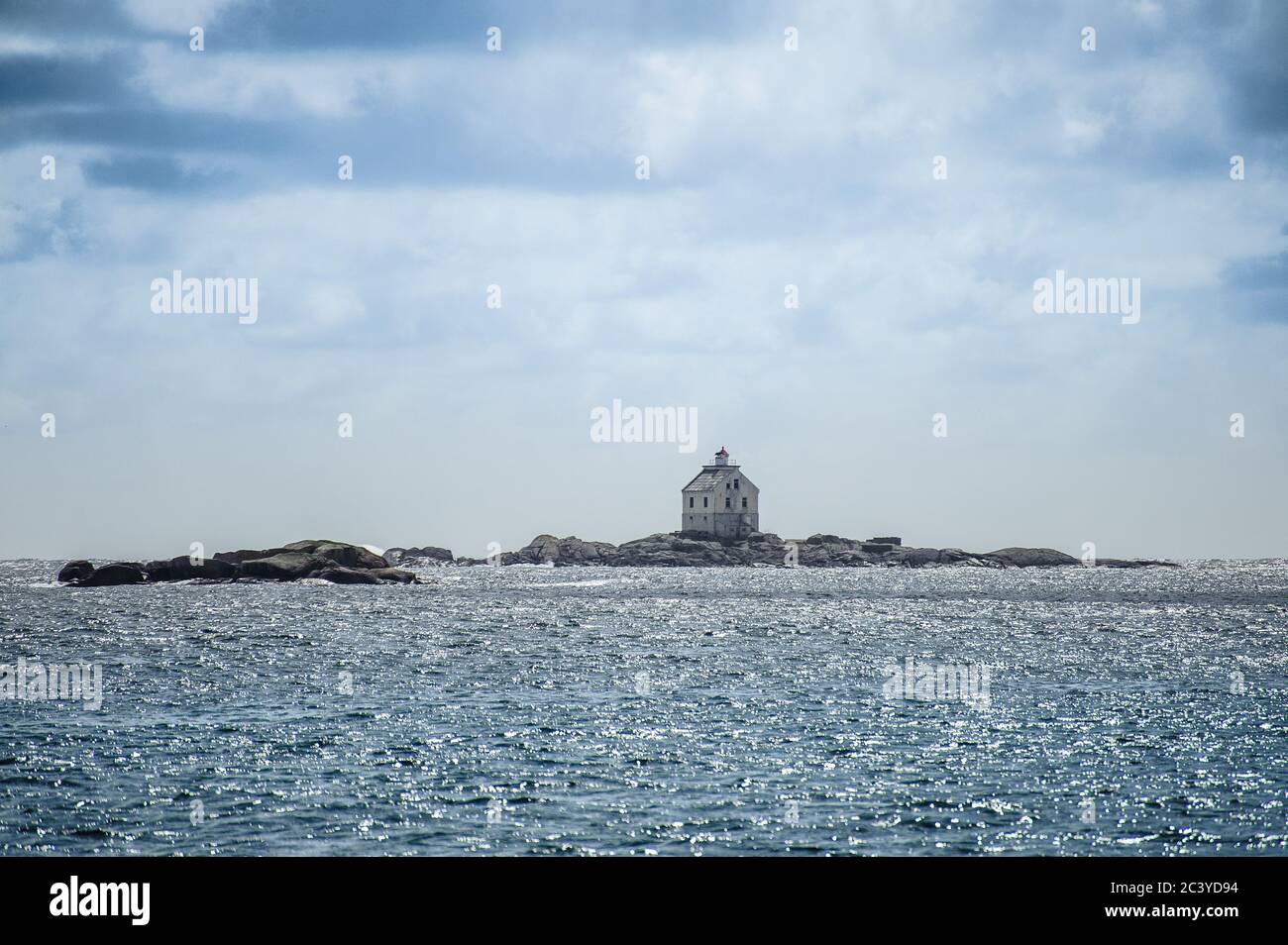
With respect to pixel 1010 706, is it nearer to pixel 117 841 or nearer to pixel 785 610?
pixel 117 841

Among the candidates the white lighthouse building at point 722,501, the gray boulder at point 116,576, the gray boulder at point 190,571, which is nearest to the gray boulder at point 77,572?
the gray boulder at point 116,576

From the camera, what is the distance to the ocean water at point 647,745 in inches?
797

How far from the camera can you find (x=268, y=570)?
12606 cm

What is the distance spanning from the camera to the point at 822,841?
768 inches

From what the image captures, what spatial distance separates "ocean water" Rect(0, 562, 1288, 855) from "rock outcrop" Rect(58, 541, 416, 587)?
6163 cm

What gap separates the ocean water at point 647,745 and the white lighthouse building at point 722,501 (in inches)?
4853

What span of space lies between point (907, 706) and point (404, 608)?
60652 millimetres

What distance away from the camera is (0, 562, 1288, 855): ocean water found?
797 inches

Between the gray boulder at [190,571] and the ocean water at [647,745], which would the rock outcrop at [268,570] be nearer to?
Result: the gray boulder at [190,571]

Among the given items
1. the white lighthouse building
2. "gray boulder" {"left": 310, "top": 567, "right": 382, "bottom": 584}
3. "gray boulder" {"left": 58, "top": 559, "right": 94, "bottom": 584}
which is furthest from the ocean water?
the white lighthouse building

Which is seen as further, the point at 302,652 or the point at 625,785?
the point at 302,652

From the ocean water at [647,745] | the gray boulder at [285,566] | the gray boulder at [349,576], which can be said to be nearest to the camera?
the ocean water at [647,745]

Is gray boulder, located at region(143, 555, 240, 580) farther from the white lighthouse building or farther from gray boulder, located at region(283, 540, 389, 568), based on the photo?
the white lighthouse building

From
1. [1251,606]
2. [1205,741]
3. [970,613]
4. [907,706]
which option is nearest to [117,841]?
[907,706]
